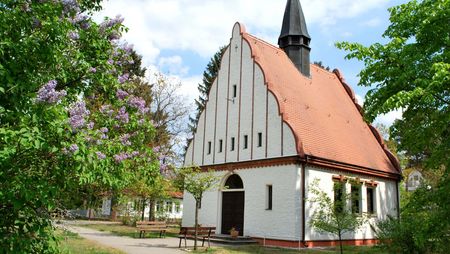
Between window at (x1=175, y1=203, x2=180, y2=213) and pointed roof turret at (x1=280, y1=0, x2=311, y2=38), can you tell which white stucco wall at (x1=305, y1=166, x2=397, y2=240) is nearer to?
pointed roof turret at (x1=280, y1=0, x2=311, y2=38)

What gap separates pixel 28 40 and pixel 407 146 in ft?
40.8

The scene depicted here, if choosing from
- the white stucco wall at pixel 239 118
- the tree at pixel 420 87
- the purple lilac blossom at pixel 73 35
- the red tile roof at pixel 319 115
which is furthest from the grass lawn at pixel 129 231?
the purple lilac blossom at pixel 73 35

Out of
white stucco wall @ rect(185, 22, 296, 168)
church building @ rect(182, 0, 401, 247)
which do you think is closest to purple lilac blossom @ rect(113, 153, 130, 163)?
church building @ rect(182, 0, 401, 247)

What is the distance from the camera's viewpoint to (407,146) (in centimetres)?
1373

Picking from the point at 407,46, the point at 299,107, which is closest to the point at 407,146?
the point at 407,46

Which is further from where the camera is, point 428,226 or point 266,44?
point 266,44

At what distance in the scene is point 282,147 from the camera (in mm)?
20281

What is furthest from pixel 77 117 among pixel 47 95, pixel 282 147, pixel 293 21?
pixel 293 21

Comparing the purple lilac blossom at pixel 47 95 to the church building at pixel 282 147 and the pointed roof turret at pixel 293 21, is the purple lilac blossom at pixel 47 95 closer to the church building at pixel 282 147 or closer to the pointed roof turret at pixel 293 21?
the church building at pixel 282 147

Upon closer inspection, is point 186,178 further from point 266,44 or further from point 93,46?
point 93,46

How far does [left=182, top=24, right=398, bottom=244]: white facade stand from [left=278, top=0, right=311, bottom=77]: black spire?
442cm

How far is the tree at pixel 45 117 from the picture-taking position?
4547 millimetres

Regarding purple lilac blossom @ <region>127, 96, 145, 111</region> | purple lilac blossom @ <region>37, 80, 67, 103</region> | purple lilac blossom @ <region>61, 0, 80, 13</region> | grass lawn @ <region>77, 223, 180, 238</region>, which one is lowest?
grass lawn @ <region>77, 223, 180, 238</region>

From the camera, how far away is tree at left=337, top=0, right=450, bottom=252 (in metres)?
10.6
